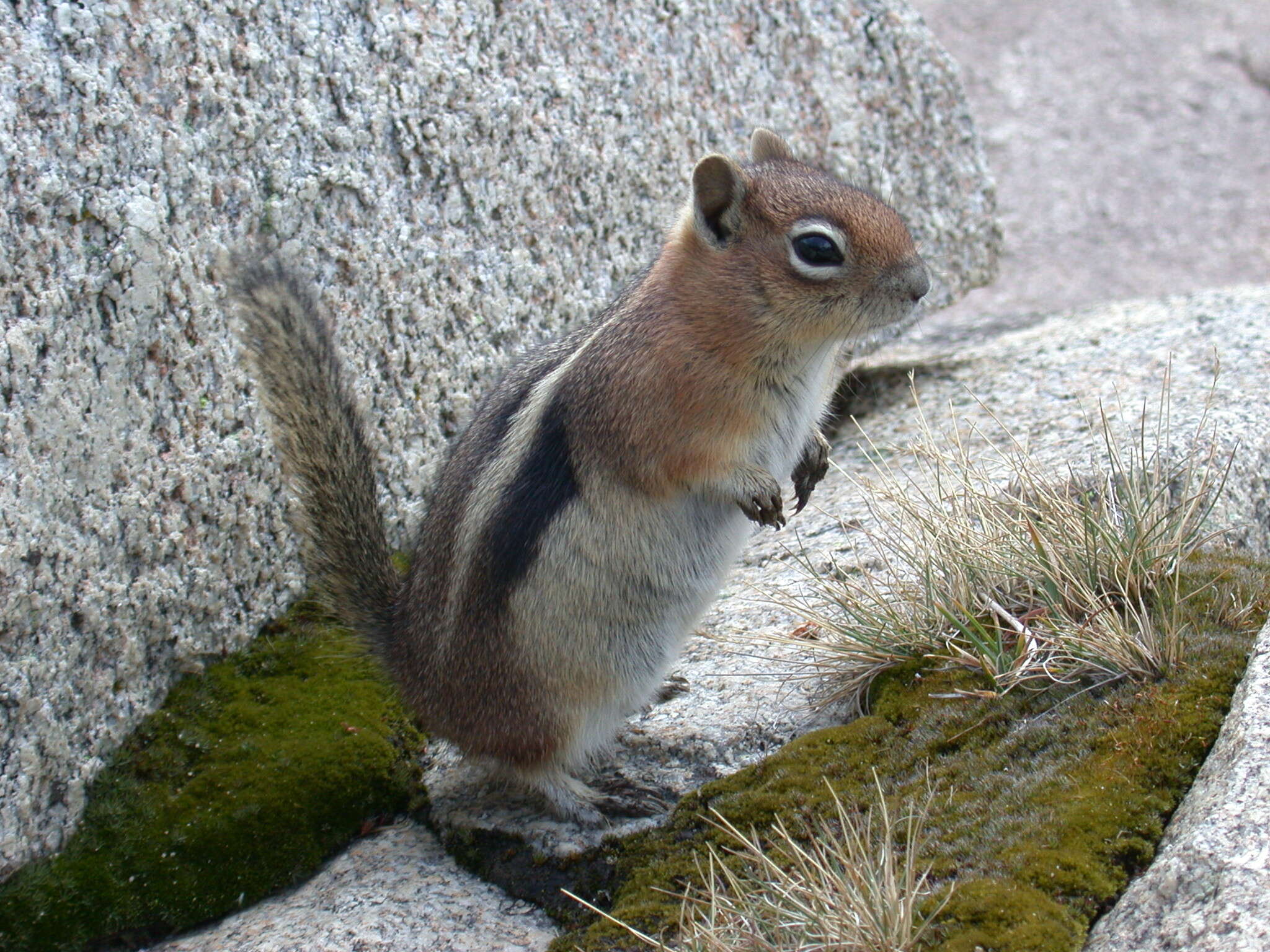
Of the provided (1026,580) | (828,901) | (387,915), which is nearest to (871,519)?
(1026,580)

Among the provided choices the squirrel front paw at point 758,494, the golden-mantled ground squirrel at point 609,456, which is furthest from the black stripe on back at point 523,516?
the squirrel front paw at point 758,494

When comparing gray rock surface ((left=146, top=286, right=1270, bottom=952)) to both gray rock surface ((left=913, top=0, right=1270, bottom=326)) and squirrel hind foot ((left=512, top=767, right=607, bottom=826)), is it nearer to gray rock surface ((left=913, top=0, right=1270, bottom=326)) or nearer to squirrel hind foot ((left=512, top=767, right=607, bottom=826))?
squirrel hind foot ((left=512, top=767, right=607, bottom=826))

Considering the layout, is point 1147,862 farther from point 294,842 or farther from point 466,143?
point 466,143

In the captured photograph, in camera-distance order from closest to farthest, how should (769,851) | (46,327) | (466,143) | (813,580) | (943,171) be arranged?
(769,851)
(46,327)
(813,580)
(466,143)
(943,171)

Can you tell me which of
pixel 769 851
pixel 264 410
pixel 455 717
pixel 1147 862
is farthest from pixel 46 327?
pixel 1147 862

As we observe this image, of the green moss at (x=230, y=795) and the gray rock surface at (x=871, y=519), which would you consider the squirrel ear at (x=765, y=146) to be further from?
the green moss at (x=230, y=795)
